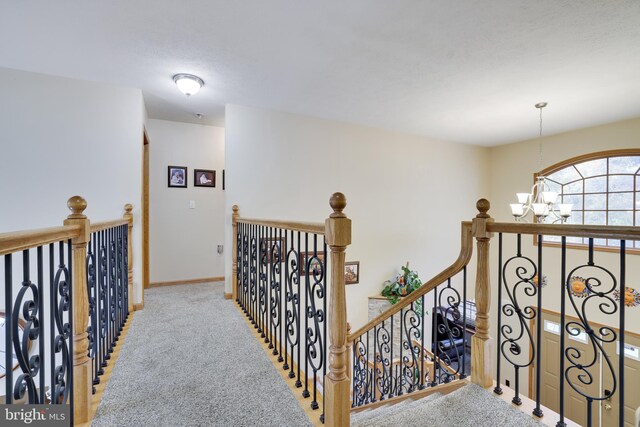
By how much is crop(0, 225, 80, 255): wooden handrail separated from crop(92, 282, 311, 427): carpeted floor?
908 mm

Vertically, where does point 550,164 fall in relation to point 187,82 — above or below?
below

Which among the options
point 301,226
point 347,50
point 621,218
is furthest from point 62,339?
point 621,218

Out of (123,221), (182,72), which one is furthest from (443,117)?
(123,221)

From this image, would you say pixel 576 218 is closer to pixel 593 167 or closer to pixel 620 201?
pixel 620 201

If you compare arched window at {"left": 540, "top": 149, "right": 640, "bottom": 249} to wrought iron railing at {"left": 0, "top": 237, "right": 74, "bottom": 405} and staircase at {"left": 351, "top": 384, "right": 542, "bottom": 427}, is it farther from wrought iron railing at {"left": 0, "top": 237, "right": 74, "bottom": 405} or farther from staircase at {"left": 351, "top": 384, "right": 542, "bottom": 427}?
wrought iron railing at {"left": 0, "top": 237, "right": 74, "bottom": 405}

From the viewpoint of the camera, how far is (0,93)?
265cm

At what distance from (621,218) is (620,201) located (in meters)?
0.24

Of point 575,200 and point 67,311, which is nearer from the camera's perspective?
point 67,311

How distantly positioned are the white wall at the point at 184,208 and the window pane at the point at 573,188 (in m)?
5.45

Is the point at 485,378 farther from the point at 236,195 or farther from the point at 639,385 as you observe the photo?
the point at 639,385

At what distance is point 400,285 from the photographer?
4.74 m

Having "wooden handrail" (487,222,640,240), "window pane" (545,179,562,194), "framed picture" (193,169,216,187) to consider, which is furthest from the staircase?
"window pane" (545,179,562,194)

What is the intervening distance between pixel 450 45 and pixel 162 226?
13.1 ft

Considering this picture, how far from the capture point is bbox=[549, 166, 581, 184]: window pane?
4.75 meters
